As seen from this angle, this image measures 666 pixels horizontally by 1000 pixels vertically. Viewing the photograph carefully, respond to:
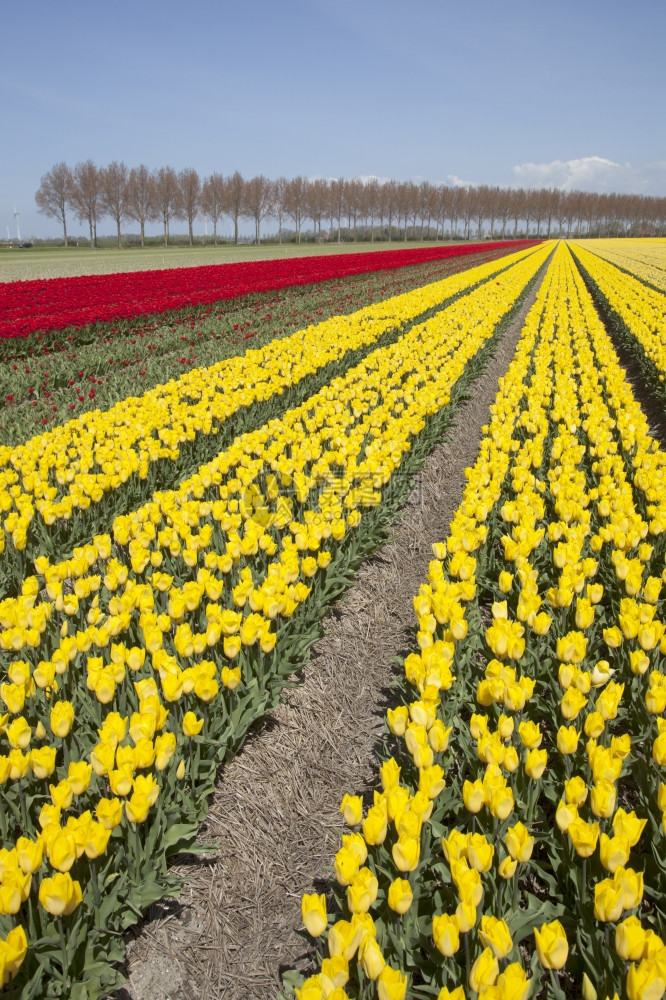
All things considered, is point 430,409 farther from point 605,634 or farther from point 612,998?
point 612,998

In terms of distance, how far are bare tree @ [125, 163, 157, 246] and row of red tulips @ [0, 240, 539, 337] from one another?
195 ft

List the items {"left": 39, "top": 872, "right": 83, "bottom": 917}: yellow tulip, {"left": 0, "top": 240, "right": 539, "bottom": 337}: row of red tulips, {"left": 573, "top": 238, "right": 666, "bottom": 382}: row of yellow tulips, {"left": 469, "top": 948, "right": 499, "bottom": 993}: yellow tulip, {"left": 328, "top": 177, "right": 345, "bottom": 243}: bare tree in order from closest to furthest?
{"left": 469, "top": 948, "right": 499, "bottom": 993}: yellow tulip < {"left": 39, "top": 872, "right": 83, "bottom": 917}: yellow tulip < {"left": 573, "top": 238, "right": 666, "bottom": 382}: row of yellow tulips < {"left": 0, "top": 240, "right": 539, "bottom": 337}: row of red tulips < {"left": 328, "top": 177, "right": 345, "bottom": 243}: bare tree

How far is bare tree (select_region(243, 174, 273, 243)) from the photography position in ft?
280

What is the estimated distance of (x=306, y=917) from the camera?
5.59 feet

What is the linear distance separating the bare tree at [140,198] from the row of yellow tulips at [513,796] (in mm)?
85387

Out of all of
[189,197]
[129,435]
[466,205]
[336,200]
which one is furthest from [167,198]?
[129,435]

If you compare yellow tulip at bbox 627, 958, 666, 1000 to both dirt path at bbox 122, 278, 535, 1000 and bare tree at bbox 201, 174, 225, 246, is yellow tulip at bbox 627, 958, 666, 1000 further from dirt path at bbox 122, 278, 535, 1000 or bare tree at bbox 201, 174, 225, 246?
bare tree at bbox 201, 174, 225, 246

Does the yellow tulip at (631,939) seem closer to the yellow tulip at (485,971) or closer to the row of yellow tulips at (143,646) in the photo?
the yellow tulip at (485,971)

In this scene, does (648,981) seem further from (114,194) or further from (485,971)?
(114,194)

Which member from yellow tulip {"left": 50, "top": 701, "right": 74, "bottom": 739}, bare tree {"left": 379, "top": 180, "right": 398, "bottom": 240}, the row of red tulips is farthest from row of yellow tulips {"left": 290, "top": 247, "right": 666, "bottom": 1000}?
bare tree {"left": 379, "top": 180, "right": 398, "bottom": 240}

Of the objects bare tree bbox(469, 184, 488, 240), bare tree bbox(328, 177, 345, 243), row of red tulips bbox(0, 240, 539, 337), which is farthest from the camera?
bare tree bbox(469, 184, 488, 240)

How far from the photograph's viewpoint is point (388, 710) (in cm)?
236

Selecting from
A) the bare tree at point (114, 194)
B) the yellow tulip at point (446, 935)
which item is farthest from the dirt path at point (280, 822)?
the bare tree at point (114, 194)

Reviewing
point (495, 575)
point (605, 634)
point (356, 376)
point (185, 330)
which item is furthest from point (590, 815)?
point (185, 330)
